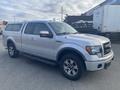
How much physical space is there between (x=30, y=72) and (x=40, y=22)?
2.01 metres

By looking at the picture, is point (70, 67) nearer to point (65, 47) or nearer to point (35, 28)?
point (65, 47)

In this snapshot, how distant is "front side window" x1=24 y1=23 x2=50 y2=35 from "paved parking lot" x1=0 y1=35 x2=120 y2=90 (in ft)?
4.78

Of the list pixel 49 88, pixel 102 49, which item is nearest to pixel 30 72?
pixel 49 88

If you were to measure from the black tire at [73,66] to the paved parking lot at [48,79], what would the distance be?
0.56ft

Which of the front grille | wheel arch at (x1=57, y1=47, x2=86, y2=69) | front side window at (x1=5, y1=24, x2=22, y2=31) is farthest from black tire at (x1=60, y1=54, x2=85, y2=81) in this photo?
front side window at (x1=5, y1=24, x2=22, y2=31)

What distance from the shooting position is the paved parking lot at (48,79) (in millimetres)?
4754

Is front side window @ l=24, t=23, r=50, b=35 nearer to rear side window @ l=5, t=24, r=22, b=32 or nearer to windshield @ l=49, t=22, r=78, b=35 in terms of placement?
windshield @ l=49, t=22, r=78, b=35

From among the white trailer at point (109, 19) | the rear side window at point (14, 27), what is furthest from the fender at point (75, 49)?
the white trailer at point (109, 19)

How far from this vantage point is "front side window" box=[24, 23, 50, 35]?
631 centimetres

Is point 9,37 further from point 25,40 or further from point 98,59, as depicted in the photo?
point 98,59

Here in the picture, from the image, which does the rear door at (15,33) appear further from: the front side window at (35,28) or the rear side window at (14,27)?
the front side window at (35,28)

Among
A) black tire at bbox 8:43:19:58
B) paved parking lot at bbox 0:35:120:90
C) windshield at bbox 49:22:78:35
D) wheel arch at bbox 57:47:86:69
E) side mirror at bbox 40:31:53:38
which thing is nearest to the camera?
paved parking lot at bbox 0:35:120:90

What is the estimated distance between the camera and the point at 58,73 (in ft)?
19.6

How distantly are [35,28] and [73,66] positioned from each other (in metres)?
2.47
